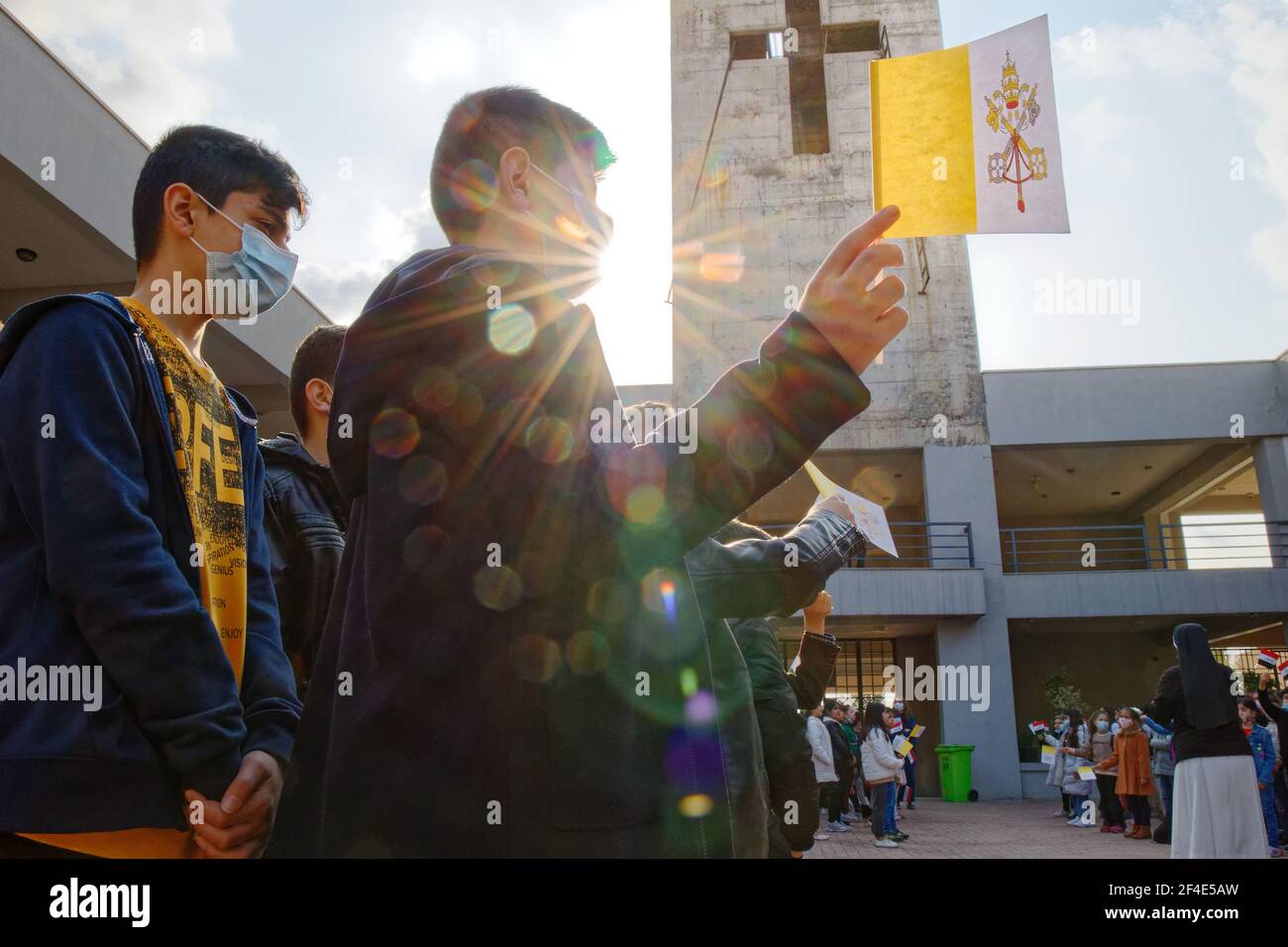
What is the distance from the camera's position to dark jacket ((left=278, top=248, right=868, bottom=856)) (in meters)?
1.15

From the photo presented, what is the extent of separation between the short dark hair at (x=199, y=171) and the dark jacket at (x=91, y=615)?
0.51 m

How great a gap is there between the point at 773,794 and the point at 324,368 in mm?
2325

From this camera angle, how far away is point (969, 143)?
1.68m

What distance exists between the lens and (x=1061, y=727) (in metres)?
18.1

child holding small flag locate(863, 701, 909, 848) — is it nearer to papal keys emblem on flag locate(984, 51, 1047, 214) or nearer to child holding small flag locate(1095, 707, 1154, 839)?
child holding small flag locate(1095, 707, 1154, 839)

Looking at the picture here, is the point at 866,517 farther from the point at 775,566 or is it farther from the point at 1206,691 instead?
the point at 1206,691

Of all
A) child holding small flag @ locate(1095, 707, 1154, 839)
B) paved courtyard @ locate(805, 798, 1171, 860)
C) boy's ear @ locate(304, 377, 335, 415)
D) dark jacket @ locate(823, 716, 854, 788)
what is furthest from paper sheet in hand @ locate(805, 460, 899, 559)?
dark jacket @ locate(823, 716, 854, 788)

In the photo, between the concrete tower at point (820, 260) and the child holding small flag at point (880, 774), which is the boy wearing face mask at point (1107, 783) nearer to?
the child holding small flag at point (880, 774)

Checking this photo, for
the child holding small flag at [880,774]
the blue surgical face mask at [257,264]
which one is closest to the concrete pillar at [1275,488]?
the child holding small flag at [880,774]

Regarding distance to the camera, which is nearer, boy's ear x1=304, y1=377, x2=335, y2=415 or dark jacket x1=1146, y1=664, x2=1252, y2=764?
boy's ear x1=304, y1=377, x2=335, y2=415

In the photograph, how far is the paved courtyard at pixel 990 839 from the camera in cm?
1138

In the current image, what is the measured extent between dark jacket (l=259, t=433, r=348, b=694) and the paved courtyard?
762 centimetres
